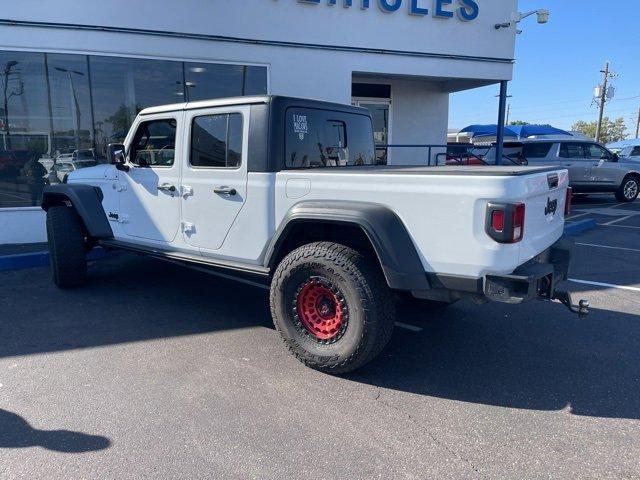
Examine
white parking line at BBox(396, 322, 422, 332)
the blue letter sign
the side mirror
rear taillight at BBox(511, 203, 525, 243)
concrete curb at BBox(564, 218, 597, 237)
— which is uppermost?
the blue letter sign

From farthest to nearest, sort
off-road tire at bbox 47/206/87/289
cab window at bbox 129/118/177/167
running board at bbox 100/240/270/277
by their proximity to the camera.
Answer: off-road tire at bbox 47/206/87/289 < cab window at bbox 129/118/177/167 < running board at bbox 100/240/270/277

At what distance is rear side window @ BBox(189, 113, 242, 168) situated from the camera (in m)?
3.97

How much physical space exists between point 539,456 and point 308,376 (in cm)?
157

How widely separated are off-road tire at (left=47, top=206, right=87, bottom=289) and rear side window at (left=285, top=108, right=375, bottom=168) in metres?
2.95

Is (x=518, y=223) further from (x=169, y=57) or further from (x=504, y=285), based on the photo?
(x=169, y=57)

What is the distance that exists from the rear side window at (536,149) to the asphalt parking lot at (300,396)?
1101 cm

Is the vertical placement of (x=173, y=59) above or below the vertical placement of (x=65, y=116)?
above

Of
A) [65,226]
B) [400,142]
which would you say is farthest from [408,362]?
[400,142]

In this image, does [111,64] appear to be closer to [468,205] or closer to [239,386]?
[239,386]

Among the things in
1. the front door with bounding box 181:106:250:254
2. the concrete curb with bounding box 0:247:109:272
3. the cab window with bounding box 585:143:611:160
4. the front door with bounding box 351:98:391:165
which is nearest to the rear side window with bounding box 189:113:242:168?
the front door with bounding box 181:106:250:254

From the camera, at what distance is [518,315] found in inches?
187

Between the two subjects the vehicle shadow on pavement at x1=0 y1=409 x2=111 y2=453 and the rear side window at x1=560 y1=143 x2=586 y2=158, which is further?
the rear side window at x1=560 y1=143 x2=586 y2=158

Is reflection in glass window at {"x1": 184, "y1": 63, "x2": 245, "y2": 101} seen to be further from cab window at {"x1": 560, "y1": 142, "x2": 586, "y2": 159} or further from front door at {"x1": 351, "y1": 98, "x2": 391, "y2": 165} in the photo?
cab window at {"x1": 560, "y1": 142, "x2": 586, "y2": 159}

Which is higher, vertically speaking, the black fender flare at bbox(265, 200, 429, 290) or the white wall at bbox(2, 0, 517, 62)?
the white wall at bbox(2, 0, 517, 62)
